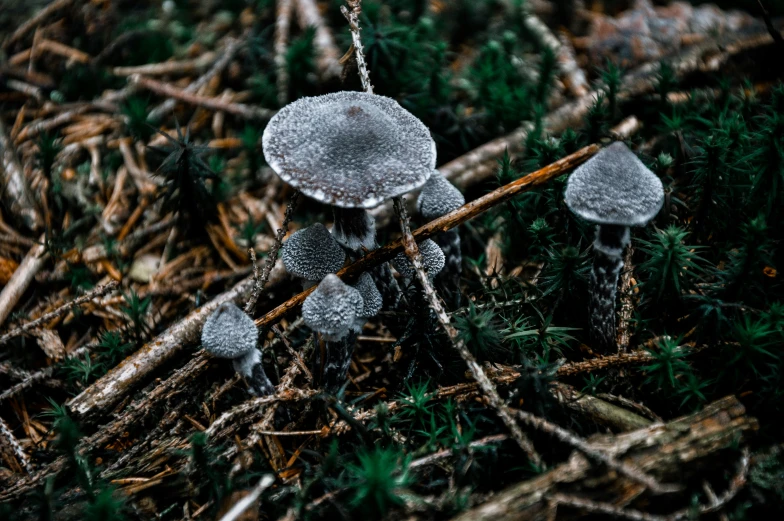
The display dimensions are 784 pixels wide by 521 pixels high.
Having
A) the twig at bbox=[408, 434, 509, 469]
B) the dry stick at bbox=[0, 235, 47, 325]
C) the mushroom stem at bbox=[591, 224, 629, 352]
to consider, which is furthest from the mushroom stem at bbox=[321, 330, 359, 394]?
the dry stick at bbox=[0, 235, 47, 325]

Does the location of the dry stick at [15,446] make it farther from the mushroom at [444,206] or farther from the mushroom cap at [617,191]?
the mushroom cap at [617,191]

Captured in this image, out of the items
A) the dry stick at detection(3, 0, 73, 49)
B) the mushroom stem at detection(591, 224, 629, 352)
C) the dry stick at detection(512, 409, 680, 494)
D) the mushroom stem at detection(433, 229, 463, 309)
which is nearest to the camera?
the dry stick at detection(512, 409, 680, 494)

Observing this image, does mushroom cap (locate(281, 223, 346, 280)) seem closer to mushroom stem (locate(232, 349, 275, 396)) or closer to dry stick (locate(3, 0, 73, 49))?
mushroom stem (locate(232, 349, 275, 396))

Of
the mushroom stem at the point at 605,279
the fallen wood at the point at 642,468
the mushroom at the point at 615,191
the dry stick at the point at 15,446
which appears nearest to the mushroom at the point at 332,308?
the fallen wood at the point at 642,468

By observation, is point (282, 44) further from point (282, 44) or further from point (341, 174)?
point (341, 174)

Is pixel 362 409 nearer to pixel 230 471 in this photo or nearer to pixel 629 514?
pixel 230 471
